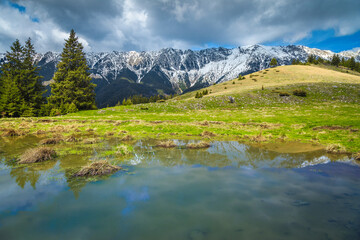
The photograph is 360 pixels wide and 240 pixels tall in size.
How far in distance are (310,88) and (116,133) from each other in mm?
64982

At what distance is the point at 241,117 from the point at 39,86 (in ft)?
181

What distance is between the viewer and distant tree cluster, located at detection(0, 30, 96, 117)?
4503 cm

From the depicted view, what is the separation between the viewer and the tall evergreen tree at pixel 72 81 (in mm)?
53562

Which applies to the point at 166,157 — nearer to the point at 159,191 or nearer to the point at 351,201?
the point at 159,191

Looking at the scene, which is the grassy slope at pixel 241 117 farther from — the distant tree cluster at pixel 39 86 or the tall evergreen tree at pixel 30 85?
the tall evergreen tree at pixel 30 85

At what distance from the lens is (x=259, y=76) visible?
9500 centimetres

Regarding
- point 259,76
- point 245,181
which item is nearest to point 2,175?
point 245,181

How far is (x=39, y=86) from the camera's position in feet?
177

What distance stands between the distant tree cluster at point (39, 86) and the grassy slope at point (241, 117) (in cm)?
1248

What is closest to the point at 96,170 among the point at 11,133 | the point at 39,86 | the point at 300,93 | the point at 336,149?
the point at 336,149

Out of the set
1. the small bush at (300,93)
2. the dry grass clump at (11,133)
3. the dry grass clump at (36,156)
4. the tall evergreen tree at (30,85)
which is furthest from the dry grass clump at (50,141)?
the small bush at (300,93)

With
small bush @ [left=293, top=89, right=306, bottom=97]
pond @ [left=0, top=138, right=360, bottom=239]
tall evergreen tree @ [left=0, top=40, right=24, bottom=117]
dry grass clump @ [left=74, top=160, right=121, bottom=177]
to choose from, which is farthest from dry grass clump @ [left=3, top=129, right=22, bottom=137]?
small bush @ [left=293, top=89, right=306, bottom=97]

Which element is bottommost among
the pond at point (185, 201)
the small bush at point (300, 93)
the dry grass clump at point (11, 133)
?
the pond at point (185, 201)

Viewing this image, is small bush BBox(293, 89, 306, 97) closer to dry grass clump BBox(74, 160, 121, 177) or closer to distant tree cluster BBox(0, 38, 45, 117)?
dry grass clump BBox(74, 160, 121, 177)
